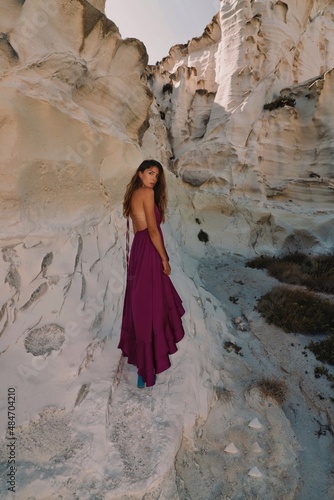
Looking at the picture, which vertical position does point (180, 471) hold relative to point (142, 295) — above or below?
below

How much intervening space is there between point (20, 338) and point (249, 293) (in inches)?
213

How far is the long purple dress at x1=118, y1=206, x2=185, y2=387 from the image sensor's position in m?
3.03

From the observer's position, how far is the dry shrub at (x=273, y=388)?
375cm

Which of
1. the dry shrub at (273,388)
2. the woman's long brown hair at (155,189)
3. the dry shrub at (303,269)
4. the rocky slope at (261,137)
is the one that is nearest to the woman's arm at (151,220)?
the woman's long brown hair at (155,189)

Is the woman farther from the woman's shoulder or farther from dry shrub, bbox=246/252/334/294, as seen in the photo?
dry shrub, bbox=246/252/334/294

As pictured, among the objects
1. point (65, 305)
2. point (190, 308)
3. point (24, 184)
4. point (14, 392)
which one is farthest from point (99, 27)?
point (14, 392)

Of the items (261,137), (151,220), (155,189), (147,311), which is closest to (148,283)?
(147,311)

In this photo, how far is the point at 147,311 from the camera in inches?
119

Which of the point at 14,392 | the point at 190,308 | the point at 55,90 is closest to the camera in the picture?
the point at 14,392

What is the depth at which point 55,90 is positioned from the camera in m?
4.32

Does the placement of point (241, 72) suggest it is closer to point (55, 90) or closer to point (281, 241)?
point (281, 241)

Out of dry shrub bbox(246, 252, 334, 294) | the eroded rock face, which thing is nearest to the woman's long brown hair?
the eroded rock face

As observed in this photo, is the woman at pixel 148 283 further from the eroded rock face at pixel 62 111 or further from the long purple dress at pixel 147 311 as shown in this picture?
the eroded rock face at pixel 62 111

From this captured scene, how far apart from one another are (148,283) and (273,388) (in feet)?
7.90
